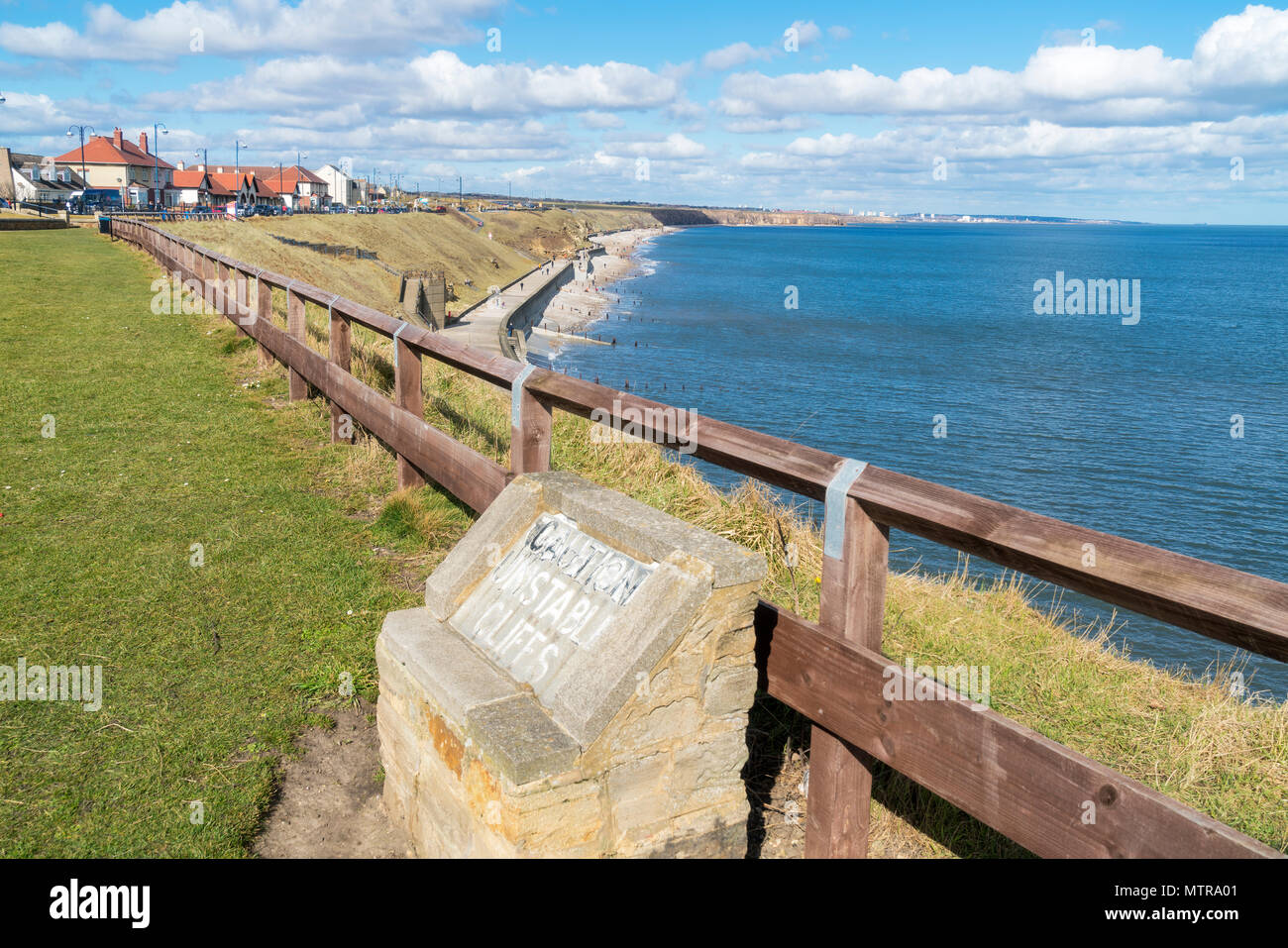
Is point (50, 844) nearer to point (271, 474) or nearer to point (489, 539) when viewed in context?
point (489, 539)

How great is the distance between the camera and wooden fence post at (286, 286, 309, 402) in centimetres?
981

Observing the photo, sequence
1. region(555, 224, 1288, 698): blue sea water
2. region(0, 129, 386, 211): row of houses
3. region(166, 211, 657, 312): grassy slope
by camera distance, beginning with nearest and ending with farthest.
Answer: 1. region(555, 224, 1288, 698): blue sea water
2. region(166, 211, 657, 312): grassy slope
3. region(0, 129, 386, 211): row of houses

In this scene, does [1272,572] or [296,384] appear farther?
[1272,572]

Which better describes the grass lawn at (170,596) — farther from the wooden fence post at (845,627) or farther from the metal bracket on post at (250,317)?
the wooden fence post at (845,627)

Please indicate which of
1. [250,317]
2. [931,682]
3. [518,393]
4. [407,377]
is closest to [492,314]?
[250,317]

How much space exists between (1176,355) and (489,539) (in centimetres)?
5859

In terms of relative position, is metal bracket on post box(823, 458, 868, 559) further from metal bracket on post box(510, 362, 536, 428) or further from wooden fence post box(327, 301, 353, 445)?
wooden fence post box(327, 301, 353, 445)

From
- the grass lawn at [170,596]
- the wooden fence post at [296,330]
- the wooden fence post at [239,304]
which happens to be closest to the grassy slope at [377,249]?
the wooden fence post at [239,304]

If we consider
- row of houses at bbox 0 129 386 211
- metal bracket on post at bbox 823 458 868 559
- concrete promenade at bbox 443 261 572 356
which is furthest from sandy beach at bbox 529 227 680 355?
metal bracket on post at bbox 823 458 868 559

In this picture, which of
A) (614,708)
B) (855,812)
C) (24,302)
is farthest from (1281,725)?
(24,302)

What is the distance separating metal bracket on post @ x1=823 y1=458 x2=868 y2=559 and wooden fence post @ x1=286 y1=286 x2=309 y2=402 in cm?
796

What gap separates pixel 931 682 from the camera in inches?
110

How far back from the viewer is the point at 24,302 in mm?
17031

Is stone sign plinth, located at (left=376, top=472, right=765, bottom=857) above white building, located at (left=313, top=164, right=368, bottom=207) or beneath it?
beneath
